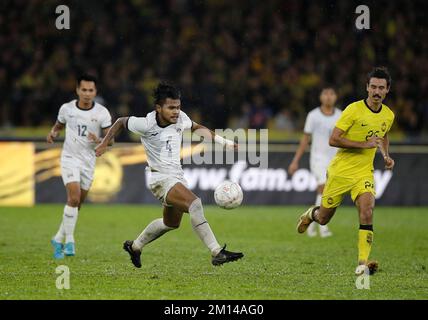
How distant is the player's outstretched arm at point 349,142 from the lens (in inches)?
383

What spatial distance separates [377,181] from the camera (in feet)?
64.4

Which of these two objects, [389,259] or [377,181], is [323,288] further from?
[377,181]

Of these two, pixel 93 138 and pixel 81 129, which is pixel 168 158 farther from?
pixel 81 129

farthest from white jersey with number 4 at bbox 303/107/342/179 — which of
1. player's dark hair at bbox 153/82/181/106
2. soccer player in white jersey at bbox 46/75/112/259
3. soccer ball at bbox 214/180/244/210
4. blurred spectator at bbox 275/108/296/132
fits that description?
blurred spectator at bbox 275/108/296/132

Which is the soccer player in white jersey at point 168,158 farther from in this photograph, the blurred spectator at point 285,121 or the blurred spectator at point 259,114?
the blurred spectator at point 285,121

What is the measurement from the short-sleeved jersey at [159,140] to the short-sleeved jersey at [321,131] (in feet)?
17.0

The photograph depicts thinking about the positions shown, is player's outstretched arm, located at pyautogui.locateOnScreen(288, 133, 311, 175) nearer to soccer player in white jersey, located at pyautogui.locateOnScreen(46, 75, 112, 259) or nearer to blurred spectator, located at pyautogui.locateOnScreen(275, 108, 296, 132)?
soccer player in white jersey, located at pyautogui.locateOnScreen(46, 75, 112, 259)

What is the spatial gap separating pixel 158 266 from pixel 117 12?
1576 cm

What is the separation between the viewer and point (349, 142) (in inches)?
390

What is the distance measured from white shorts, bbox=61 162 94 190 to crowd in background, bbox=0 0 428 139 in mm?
9367

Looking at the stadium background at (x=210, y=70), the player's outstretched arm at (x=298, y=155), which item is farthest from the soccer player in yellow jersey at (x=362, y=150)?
the stadium background at (x=210, y=70)
